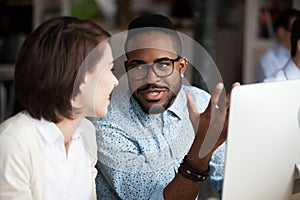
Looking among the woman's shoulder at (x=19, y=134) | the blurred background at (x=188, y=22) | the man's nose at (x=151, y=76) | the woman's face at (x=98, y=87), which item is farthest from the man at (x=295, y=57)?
the blurred background at (x=188, y=22)

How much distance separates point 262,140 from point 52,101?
439 mm

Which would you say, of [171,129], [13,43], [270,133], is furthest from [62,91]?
[13,43]

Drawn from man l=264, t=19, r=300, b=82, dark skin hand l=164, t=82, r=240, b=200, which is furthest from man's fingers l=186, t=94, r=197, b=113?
man l=264, t=19, r=300, b=82

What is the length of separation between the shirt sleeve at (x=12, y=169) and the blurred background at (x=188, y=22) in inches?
109

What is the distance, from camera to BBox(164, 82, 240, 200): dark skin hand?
48.8 inches

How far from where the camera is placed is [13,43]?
4988 millimetres

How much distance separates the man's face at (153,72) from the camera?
1343 mm

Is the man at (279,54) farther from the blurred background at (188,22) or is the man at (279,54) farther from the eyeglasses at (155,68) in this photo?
the eyeglasses at (155,68)

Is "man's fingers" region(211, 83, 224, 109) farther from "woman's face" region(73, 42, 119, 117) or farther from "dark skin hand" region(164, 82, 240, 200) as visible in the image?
"woman's face" region(73, 42, 119, 117)

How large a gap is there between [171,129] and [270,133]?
262 millimetres

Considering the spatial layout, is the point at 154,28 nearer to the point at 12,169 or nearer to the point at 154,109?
the point at 154,109

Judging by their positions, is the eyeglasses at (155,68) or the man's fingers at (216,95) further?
the eyeglasses at (155,68)

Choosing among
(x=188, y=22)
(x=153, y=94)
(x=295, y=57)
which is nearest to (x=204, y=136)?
(x=153, y=94)

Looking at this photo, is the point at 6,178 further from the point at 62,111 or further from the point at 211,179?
the point at 211,179
